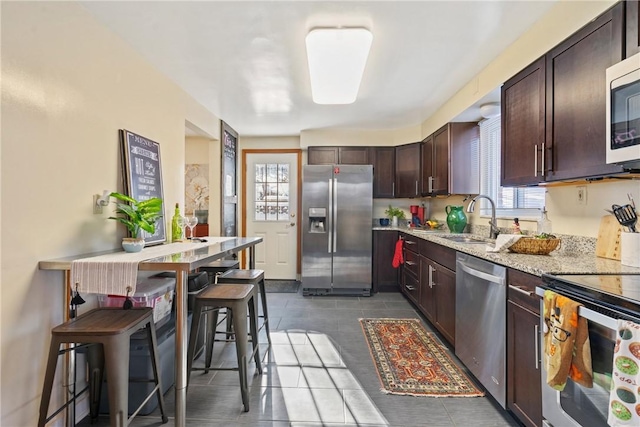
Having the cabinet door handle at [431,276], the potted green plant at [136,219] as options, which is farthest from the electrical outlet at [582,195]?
the potted green plant at [136,219]

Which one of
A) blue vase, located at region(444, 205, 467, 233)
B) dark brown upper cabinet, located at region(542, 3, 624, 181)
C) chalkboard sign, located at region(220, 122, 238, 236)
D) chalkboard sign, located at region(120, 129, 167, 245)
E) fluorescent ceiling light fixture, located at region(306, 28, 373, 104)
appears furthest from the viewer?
chalkboard sign, located at region(220, 122, 238, 236)

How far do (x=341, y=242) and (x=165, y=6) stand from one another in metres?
3.19

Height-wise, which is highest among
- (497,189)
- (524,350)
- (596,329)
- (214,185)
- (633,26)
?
(633,26)

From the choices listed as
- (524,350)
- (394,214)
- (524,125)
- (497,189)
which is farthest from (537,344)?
(394,214)

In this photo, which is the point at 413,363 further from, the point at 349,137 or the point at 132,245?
the point at 349,137

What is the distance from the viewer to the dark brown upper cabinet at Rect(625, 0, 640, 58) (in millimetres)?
1286

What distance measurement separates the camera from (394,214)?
4633 mm

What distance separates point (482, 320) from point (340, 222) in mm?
2528

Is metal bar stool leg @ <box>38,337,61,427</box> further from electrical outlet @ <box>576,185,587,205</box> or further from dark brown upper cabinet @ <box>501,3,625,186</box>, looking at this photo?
electrical outlet @ <box>576,185,587,205</box>

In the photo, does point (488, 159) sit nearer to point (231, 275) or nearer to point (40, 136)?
point (231, 275)

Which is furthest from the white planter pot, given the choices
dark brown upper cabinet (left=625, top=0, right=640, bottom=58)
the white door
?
the white door

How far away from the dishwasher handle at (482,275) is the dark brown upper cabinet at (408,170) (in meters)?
2.24

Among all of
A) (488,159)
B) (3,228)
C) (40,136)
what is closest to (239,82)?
(40,136)

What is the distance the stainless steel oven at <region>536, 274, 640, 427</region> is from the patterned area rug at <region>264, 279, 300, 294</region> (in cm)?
343
